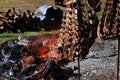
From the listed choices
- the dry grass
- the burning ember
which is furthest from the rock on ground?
the dry grass

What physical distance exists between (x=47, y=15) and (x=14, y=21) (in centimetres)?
142

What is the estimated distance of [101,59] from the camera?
8641mm

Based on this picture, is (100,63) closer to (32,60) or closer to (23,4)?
(32,60)

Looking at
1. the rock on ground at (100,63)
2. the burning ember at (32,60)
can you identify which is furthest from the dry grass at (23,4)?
the rock on ground at (100,63)

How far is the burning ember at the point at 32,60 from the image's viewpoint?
24.9 feet

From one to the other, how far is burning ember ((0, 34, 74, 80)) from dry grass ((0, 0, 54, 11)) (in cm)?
640

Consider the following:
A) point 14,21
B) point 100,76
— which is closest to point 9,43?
point 100,76

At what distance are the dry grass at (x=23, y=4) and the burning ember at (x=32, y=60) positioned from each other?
Result: 21.0ft

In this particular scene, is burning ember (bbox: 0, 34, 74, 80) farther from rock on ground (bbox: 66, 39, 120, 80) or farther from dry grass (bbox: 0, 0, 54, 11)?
dry grass (bbox: 0, 0, 54, 11)

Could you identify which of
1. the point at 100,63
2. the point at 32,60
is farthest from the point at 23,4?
the point at 100,63

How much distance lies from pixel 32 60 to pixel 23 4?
8.77m

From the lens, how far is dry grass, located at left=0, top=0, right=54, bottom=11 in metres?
16.0

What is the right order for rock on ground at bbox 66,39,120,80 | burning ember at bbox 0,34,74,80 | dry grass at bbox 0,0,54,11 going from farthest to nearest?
dry grass at bbox 0,0,54,11, rock on ground at bbox 66,39,120,80, burning ember at bbox 0,34,74,80

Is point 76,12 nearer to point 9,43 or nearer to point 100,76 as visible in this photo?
point 100,76
